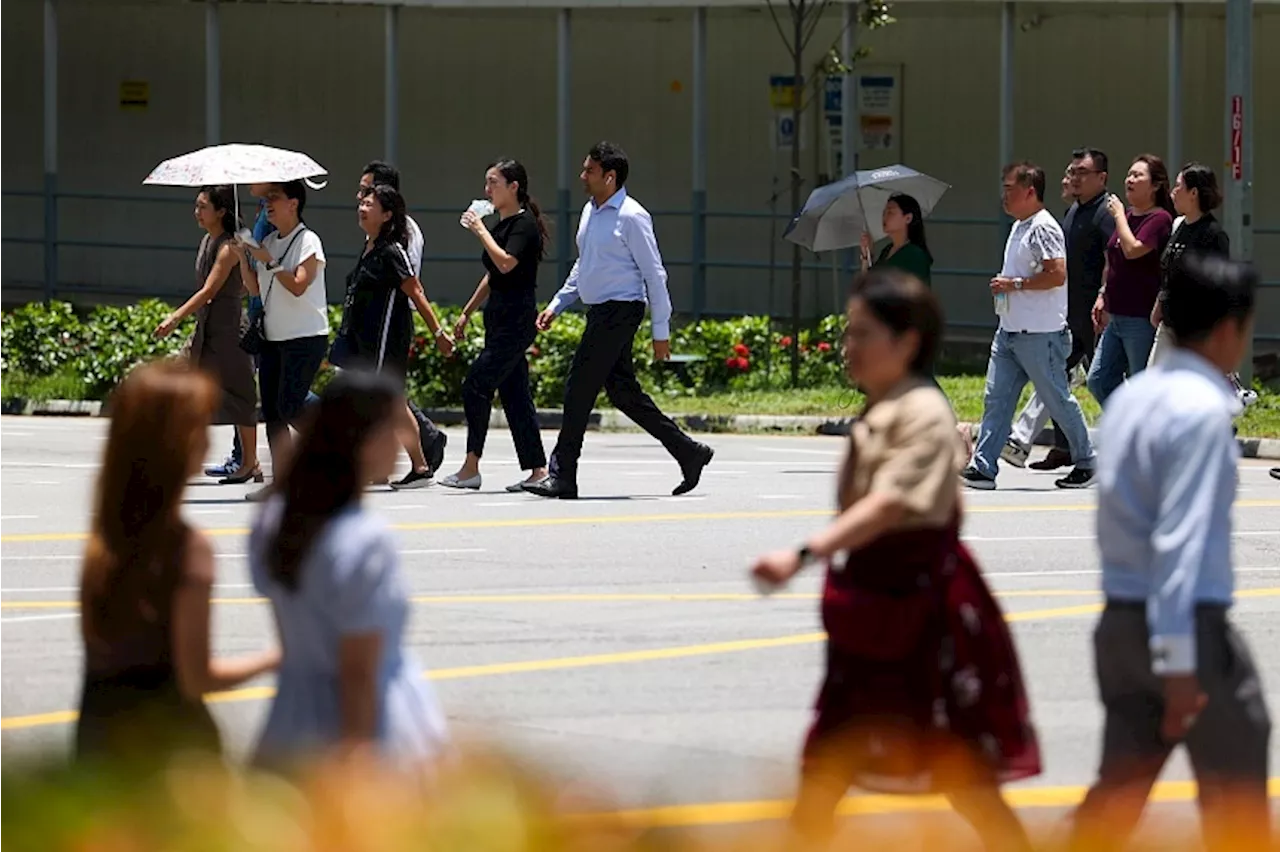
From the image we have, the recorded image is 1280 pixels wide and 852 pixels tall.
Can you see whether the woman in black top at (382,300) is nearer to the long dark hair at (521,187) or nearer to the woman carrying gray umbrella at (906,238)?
the long dark hair at (521,187)

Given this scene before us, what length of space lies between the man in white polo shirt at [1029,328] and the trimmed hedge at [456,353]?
6.65m

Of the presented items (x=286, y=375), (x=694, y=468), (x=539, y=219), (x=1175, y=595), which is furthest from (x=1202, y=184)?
(x=1175, y=595)

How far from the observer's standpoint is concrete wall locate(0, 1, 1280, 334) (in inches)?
1020

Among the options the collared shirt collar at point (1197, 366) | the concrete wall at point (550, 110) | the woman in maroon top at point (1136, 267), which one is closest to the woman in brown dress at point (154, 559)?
the collared shirt collar at point (1197, 366)

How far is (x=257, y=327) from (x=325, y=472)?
9.77 m

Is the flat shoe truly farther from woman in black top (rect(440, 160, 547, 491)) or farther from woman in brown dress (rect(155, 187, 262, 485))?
Answer: woman in brown dress (rect(155, 187, 262, 485))

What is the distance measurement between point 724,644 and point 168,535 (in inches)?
185

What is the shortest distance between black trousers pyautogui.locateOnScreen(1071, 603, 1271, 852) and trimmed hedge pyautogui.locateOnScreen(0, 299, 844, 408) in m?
15.8

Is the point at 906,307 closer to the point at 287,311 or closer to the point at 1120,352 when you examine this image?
the point at 287,311

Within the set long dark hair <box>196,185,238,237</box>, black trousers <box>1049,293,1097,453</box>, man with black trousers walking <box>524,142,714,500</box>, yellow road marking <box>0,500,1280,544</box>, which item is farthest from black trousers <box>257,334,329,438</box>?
black trousers <box>1049,293,1097,453</box>

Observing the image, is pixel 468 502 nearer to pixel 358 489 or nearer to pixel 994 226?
pixel 358 489

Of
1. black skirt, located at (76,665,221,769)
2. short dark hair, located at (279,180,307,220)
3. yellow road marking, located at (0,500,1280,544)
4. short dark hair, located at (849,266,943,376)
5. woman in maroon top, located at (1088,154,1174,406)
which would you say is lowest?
yellow road marking, located at (0,500,1280,544)

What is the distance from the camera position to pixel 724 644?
985cm

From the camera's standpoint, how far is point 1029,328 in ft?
49.8
